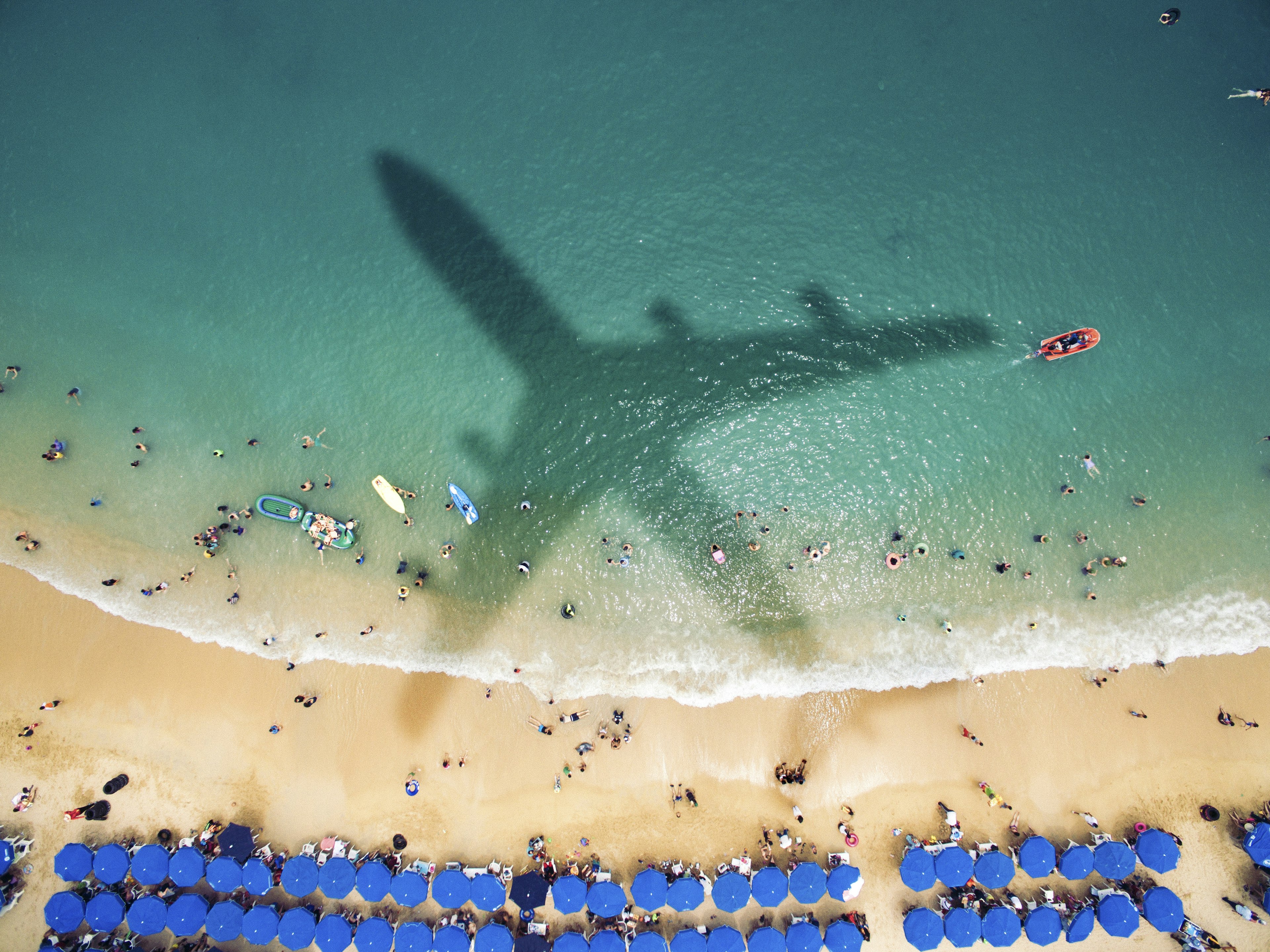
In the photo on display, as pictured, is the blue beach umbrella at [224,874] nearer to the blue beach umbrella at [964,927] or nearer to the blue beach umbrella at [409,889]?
the blue beach umbrella at [409,889]

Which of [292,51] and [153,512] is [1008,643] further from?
Answer: [292,51]

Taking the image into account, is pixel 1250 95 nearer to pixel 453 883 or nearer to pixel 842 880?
pixel 842 880

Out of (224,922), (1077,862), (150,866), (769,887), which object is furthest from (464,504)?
(1077,862)

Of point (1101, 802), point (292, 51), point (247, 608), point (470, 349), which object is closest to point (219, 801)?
point (247, 608)

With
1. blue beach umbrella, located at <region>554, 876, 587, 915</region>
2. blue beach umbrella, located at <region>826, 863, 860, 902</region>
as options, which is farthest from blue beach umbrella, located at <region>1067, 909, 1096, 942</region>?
blue beach umbrella, located at <region>554, 876, 587, 915</region>

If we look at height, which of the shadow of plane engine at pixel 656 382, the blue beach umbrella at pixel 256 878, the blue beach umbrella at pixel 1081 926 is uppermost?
the shadow of plane engine at pixel 656 382

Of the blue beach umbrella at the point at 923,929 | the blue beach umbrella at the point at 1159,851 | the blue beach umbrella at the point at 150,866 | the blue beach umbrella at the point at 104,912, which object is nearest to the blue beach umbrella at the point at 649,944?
the blue beach umbrella at the point at 923,929
